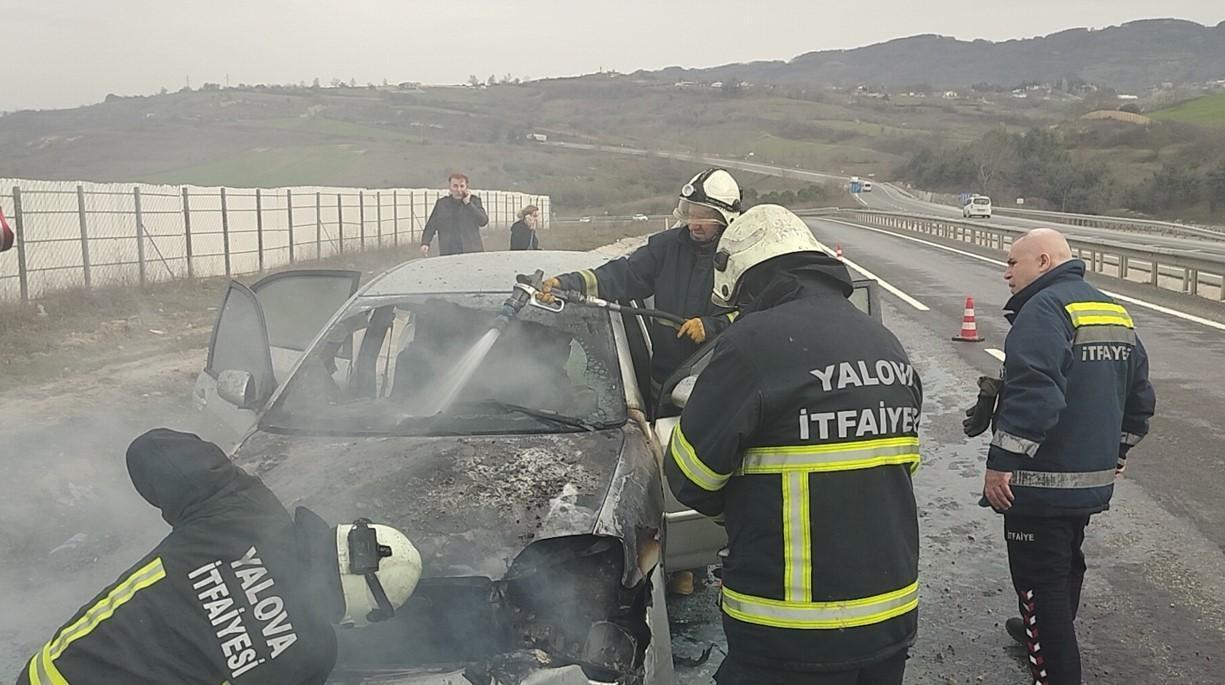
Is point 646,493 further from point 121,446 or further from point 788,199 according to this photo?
point 788,199

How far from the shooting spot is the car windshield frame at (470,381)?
3660 millimetres

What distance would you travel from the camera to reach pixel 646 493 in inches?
128

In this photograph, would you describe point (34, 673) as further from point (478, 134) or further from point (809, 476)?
point (478, 134)

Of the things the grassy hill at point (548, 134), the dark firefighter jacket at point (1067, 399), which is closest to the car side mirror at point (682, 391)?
the dark firefighter jacket at point (1067, 399)

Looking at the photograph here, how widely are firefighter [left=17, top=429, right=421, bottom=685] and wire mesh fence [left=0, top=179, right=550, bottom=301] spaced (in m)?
12.0

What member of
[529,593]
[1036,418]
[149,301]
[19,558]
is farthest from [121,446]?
[149,301]

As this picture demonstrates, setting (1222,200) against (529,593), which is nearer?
(529,593)

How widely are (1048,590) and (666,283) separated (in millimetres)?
2157

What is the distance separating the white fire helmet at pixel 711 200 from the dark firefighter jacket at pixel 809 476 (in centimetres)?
212

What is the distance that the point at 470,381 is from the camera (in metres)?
3.91

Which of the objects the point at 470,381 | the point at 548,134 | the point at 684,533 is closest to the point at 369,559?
the point at 470,381

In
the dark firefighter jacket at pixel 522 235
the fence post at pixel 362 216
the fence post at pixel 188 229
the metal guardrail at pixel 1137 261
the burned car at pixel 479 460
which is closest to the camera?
the burned car at pixel 479 460

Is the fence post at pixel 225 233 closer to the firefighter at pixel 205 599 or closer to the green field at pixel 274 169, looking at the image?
the firefighter at pixel 205 599

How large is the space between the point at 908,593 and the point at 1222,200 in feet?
197
